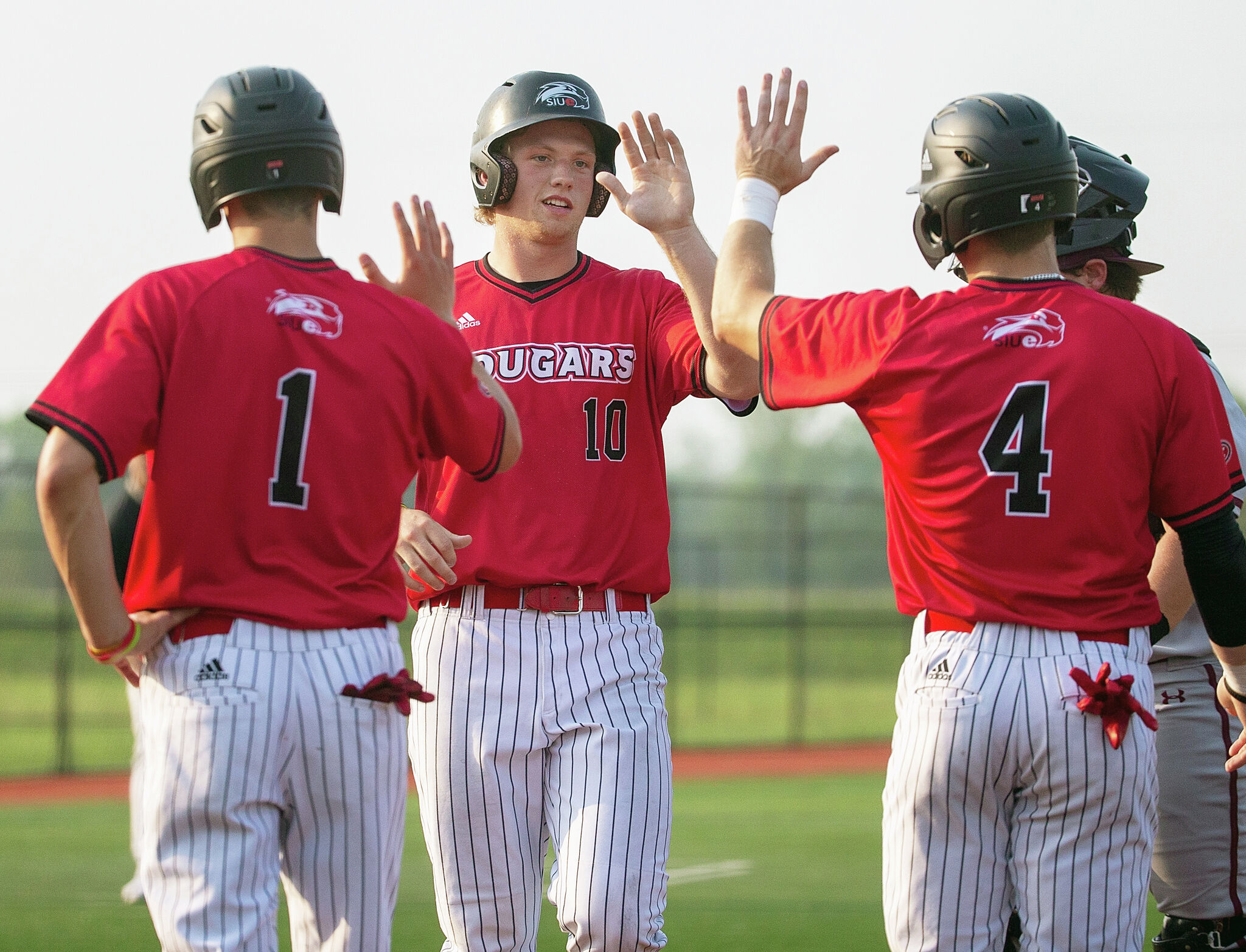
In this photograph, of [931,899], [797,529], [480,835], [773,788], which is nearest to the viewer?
[931,899]

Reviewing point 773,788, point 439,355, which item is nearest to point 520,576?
point 439,355

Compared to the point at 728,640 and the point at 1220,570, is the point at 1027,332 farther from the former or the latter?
the point at 728,640

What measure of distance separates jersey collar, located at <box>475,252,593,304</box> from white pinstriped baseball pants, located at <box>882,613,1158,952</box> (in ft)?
5.98

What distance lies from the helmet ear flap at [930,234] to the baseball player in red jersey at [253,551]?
4.46 feet

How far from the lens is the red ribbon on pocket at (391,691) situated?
3.15 m

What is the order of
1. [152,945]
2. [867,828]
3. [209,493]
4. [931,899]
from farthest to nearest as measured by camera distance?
1. [867,828]
2. [152,945]
3. [931,899]
4. [209,493]

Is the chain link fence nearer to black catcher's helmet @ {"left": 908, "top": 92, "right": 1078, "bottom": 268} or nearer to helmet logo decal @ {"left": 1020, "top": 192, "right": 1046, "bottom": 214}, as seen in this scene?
black catcher's helmet @ {"left": 908, "top": 92, "right": 1078, "bottom": 268}

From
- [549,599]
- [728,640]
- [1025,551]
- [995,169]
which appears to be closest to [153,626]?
[549,599]

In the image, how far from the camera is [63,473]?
294cm

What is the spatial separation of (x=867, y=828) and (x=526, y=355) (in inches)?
325

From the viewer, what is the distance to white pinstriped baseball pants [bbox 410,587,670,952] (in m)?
4.16

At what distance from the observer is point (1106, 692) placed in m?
3.26

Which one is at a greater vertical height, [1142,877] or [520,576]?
[520,576]

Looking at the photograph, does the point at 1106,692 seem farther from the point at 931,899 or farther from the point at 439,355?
the point at 439,355
